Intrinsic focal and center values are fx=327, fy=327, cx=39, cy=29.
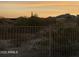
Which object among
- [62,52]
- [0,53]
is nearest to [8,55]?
[0,53]

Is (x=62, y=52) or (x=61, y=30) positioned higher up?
(x=61, y=30)

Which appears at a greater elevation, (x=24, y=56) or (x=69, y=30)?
(x=69, y=30)

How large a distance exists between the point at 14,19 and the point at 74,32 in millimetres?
1650

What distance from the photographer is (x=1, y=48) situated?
880cm

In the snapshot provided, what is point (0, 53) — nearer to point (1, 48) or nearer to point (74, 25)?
point (1, 48)

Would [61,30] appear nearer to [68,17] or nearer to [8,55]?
[68,17]

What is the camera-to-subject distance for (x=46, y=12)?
344 inches

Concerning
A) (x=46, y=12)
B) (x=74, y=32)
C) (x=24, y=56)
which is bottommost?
(x=24, y=56)

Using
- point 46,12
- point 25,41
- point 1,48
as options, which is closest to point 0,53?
point 1,48

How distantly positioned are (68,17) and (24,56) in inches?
62.5

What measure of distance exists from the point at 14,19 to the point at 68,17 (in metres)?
1.45

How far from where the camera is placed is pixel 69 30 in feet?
28.8

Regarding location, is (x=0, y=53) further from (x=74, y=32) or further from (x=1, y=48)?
(x=74, y=32)

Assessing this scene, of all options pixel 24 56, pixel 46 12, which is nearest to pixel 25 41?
pixel 24 56
